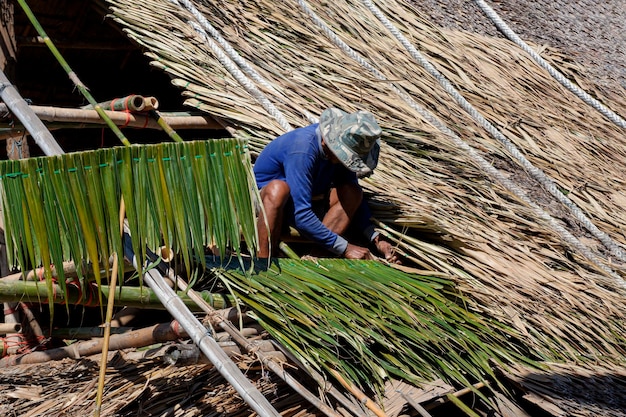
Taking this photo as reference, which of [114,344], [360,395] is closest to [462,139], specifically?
[360,395]

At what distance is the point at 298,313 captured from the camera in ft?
8.56

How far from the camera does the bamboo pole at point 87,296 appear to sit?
2486 millimetres

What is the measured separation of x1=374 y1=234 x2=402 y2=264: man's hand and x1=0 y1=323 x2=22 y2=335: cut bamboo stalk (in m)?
1.34

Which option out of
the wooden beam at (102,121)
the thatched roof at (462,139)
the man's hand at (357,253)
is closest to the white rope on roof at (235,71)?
the thatched roof at (462,139)

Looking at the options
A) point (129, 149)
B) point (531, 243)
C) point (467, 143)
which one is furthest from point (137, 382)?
point (467, 143)

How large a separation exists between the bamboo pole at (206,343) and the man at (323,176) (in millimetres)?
782

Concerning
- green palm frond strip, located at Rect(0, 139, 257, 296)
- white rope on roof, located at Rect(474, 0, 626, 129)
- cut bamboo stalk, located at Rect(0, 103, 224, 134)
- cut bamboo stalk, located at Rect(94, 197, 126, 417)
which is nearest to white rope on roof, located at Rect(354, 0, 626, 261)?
white rope on roof, located at Rect(474, 0, 626, 129)

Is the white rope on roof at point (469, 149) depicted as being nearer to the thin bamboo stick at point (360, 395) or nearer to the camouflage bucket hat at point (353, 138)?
the camouflage bucket hat at point (353, 138)

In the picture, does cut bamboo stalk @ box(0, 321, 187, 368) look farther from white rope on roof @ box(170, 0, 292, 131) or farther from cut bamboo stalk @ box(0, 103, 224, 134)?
white rope on roof @ box(170, 0, 292, 131)

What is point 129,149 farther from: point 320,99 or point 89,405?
point 320,99

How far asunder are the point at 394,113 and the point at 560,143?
0.89m

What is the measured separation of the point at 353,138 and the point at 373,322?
0.75m

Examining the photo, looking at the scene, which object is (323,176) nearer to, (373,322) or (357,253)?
(357,253)

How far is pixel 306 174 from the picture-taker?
3277mm
